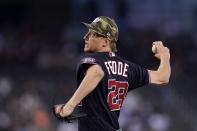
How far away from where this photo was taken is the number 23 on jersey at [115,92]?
662 cm

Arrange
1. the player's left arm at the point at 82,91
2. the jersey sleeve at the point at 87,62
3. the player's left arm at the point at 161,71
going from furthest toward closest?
the player's left arm at the point at 161,71 → the jersey sleeve at the point at 87,62 → the player's left arm at the point at 82,91

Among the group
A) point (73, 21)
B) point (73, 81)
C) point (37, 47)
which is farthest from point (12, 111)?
point (73, 21)

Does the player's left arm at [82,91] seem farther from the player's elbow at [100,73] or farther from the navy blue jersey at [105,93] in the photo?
the navy blue jersey at [105,93]

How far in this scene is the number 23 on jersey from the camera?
662 cm

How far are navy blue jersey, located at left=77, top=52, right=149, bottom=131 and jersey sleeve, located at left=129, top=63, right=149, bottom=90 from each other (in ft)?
0.23

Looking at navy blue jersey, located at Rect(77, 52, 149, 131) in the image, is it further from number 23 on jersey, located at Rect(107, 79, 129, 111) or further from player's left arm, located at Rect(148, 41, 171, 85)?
player's left arm, located at Rect(148, 41, 171, 85)

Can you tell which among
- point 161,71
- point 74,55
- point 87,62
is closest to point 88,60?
point 87,62

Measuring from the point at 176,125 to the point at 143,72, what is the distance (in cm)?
714

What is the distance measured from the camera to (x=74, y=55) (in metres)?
16.1

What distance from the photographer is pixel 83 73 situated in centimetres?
655

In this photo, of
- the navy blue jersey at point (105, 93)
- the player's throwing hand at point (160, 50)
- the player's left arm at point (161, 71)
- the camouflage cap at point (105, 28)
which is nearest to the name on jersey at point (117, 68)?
the navy blue jersey at point (105, 93)

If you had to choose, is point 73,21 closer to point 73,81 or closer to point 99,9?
point 99,9

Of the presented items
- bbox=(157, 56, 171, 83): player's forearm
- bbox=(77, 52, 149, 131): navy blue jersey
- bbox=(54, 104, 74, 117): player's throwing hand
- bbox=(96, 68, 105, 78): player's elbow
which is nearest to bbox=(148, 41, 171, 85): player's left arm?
bbox=(157, 56, 171, 83): player's forearm

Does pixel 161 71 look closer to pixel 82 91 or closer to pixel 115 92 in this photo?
pixel 115 92
